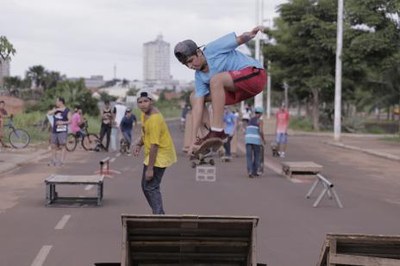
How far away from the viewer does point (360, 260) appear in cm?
577

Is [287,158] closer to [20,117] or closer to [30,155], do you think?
[30,155]

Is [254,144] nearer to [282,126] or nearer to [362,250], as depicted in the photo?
[282,126]

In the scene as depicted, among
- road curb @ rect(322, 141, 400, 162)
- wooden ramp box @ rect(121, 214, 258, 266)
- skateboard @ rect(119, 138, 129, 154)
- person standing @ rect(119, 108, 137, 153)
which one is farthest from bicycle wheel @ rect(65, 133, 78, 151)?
wooden ramp box @ rect(121, 214, 258, 266)

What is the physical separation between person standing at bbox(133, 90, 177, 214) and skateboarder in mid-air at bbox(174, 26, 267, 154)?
3852 millimetres

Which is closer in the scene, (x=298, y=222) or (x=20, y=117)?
(x=298, y=222)

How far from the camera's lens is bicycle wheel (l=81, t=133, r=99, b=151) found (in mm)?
28816

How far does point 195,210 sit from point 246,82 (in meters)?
7.98

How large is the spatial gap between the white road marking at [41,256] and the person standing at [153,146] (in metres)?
1.39

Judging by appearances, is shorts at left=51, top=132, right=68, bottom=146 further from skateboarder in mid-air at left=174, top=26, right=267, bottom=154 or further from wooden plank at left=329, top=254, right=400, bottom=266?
skateboarder in mid-air at left=174, top=26, right=267, bottom=154

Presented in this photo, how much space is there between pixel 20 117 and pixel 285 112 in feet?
57.2

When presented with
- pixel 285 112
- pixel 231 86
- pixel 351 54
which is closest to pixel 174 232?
pixel 231 86

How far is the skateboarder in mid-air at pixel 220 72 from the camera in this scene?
4.59 meters

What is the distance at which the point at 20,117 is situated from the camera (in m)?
38.0

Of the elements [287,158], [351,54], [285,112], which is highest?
[351,54]
